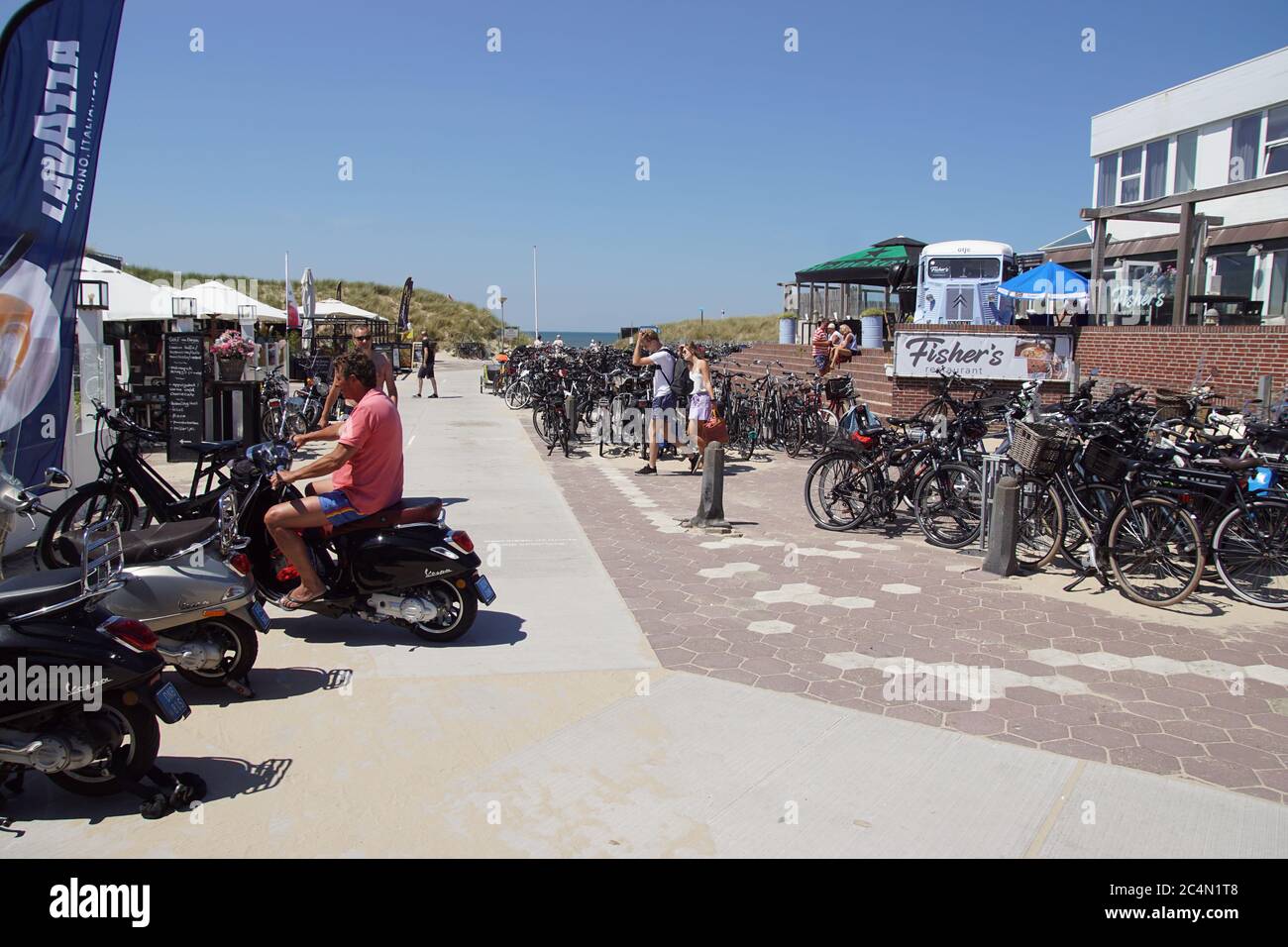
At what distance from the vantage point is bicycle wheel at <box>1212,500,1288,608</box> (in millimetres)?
6168

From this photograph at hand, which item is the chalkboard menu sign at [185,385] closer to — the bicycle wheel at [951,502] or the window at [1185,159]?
the bicycle wheel at [951,502]

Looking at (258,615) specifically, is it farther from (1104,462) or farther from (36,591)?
(1104,462)

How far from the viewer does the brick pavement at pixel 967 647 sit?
4477 millimetres

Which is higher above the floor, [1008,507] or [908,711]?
[1008,507]

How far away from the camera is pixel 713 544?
839cm

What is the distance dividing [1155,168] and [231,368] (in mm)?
24484

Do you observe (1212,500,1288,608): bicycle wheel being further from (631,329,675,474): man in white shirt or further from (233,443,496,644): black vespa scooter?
(631,329,675,474): man in white shirt

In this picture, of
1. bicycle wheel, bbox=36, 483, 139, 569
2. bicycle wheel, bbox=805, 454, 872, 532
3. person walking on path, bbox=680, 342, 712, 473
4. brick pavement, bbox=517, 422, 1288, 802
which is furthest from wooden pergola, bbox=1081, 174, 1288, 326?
bicycle wheel, bbox=36, 483, 139, 569

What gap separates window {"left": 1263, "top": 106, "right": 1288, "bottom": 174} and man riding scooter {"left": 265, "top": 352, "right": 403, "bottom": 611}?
77.5 feet

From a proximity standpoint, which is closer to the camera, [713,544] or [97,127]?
[97,127]

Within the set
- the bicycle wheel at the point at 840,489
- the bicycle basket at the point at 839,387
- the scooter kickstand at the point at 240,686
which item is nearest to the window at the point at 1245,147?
the bicycle basket at the point at 839,387
